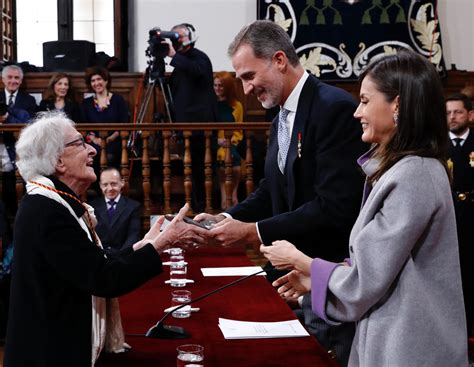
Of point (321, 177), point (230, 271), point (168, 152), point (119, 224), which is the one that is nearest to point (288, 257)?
point (321, 177)

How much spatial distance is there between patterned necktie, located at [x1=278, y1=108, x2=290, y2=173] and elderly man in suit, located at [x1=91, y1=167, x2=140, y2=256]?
10.1ft

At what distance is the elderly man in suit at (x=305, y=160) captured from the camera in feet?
8.95

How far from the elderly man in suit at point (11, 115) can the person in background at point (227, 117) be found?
1.81 metres

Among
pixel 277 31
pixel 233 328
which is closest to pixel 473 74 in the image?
pixel 277 31

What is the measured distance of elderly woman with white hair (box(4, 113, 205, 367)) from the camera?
7.38 feet

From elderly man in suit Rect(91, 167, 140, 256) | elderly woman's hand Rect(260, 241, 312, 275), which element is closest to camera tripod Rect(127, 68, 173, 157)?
elderly man in suit Rect(91, 167, 140, 256)

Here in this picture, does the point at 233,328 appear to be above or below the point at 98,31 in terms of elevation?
below

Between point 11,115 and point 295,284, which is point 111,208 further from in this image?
point 295,284

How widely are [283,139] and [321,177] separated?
0.35 metres

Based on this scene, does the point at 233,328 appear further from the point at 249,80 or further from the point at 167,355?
the point at 249,80

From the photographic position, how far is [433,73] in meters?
1.93

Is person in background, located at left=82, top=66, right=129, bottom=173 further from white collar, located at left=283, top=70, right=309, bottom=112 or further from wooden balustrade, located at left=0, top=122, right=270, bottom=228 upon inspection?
white collar, located at left=283, top=70, right=309, bottom=112

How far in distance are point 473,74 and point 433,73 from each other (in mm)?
7267

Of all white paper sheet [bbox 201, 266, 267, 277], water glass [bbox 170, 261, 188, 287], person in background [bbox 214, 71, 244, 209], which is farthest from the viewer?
person in background [bbox 214, 71, 244, 209]
